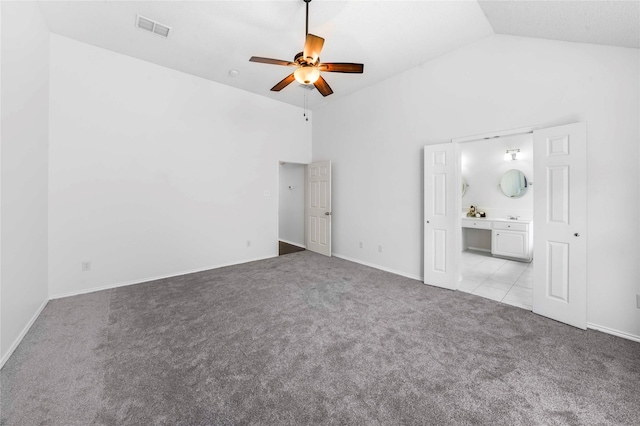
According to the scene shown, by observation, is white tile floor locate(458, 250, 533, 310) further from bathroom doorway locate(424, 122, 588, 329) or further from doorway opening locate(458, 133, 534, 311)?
bathroom doorway locate(424, 122, 588, 329)

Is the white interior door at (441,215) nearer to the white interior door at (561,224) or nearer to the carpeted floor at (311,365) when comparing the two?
the carpeted floor at (311,365)

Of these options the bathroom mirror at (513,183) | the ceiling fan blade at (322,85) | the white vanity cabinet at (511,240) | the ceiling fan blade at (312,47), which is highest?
the ceiling fan blade at (312,47)

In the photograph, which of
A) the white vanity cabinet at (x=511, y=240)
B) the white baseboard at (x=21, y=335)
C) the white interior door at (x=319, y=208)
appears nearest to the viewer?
the white baseboard at (x=21, y=335)

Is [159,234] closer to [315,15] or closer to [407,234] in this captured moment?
[315,15]

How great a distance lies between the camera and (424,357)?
2.05m

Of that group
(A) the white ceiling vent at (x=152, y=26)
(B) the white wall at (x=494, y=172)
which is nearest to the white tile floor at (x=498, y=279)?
(B) the white wall at (x=494, y=172)

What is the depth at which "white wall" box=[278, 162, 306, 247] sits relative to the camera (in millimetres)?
6531

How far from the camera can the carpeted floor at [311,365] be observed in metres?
1.54

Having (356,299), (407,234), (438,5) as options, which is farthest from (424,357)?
(438,5)

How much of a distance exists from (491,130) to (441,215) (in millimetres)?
1232

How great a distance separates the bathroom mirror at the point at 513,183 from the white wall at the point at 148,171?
4944 mm

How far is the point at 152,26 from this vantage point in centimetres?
301

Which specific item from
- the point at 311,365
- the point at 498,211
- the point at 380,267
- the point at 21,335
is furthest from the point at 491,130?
the point at 21,335

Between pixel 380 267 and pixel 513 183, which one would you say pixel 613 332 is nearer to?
pixel 380 267
